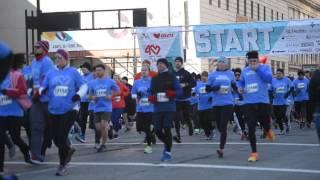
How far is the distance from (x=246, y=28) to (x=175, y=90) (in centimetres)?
1202

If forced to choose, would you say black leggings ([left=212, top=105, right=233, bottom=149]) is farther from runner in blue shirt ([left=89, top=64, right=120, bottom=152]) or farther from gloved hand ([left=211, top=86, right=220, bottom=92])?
runner in blue shirt ([left=89, top=64, right=120, bottom=152])

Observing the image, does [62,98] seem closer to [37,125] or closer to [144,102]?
[37,125]

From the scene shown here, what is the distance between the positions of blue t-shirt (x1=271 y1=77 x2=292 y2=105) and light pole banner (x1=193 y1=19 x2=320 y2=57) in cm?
377

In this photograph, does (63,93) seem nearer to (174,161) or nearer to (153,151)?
(174,161)

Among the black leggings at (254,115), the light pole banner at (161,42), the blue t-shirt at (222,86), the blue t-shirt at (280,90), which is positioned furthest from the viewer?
the light pole banner at (161,42)

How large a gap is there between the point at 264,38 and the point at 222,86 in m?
10.9

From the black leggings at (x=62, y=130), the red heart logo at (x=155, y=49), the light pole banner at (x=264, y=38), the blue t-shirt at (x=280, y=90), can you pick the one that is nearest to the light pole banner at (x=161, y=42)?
the red heart logo at (x=155, y=49)

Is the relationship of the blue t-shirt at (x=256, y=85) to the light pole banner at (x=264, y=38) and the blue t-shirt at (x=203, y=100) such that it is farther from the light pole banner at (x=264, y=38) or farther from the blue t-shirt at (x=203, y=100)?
the light pole banner at (x=264, y=38)

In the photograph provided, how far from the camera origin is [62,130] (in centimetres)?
991

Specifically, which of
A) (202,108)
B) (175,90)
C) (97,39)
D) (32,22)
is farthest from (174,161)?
(97,39)

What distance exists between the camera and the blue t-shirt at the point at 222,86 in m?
12.5

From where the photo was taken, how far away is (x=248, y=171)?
10.1 meters

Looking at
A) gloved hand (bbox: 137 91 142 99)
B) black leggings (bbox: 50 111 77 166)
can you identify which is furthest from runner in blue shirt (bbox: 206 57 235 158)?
black leggings (bbox: 50 111 77 166)

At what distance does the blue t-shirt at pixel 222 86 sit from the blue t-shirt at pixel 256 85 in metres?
0.69
